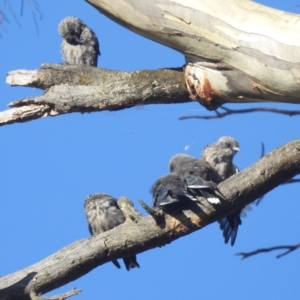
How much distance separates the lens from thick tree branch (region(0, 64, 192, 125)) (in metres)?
4.87

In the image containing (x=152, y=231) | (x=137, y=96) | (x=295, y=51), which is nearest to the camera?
(x=295, y=51)

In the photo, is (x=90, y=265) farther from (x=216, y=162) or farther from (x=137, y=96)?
(x=216, y=162)

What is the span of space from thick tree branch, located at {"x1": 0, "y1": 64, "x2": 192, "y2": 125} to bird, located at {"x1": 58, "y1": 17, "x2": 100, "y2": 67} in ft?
11.4

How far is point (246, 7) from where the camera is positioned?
395 centimetres

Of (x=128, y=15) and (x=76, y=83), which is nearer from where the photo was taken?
(x=128, y=15)

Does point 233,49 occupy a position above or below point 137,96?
below

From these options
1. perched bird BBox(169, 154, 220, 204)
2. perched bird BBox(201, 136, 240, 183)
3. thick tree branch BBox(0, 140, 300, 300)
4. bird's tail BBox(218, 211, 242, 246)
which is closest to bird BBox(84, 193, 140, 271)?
perched bird BBox(169, 154, 220, 204)

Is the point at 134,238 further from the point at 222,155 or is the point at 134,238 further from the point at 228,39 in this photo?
the point at 222,155

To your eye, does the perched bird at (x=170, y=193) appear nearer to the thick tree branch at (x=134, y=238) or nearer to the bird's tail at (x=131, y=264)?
the thick tree branch at (x=134, y=238)

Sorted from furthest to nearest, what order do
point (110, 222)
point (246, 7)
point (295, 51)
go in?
1. point (110, 222)
2. point (246, 7)
3. point (295, 51)

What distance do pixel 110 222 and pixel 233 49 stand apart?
303 centimetres

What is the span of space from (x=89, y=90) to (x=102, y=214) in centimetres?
204

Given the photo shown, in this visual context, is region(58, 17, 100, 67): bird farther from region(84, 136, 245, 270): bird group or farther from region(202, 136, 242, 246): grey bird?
region(202, 136, 242, 246): grey bird

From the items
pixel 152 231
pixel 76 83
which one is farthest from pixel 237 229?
pixel 76 83
